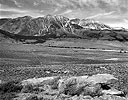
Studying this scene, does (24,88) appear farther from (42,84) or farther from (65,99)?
(65,99)

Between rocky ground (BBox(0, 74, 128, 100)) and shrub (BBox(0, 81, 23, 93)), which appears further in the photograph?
shrub (BBox(0, 81, 23, 93))

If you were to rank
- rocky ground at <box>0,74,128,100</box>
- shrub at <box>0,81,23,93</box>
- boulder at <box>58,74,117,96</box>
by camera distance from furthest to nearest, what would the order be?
shrub at <box>0,81,23,93</box> < boulder at <box>58,74,117,96</box> < rocky ground at <box>0,74,128,100</box>

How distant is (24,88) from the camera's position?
15.0m

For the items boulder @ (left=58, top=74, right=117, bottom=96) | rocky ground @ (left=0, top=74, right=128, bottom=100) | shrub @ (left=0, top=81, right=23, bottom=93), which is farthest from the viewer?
shrub @ (left=0, top=81, right=23, bottom=93)

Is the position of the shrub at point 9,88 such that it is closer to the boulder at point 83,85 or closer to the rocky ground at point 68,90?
the rocky ground at point 68,90

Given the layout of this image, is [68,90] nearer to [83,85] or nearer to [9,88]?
[83,85]

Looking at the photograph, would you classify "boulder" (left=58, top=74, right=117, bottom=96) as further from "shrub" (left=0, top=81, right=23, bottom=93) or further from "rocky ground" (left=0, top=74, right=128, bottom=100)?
"shrub" (left=0, top=81, right=23, bottom=93)

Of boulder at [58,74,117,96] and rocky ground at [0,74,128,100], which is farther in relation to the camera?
boulder at [58,74,117,96]

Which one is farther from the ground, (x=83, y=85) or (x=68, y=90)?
(x=83, y=85)

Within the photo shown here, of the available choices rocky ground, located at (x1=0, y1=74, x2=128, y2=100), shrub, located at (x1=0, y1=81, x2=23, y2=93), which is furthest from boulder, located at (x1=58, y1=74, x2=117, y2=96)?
shrub, located at (x1=0, y1=81, x2=23, y2=93)

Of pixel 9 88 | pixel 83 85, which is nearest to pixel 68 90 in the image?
Result: pixel 83 85

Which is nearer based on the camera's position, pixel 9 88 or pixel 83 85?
pixel 83 85

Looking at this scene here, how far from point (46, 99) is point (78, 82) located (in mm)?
2745

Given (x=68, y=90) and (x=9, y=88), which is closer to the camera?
(x=68, y=90)
